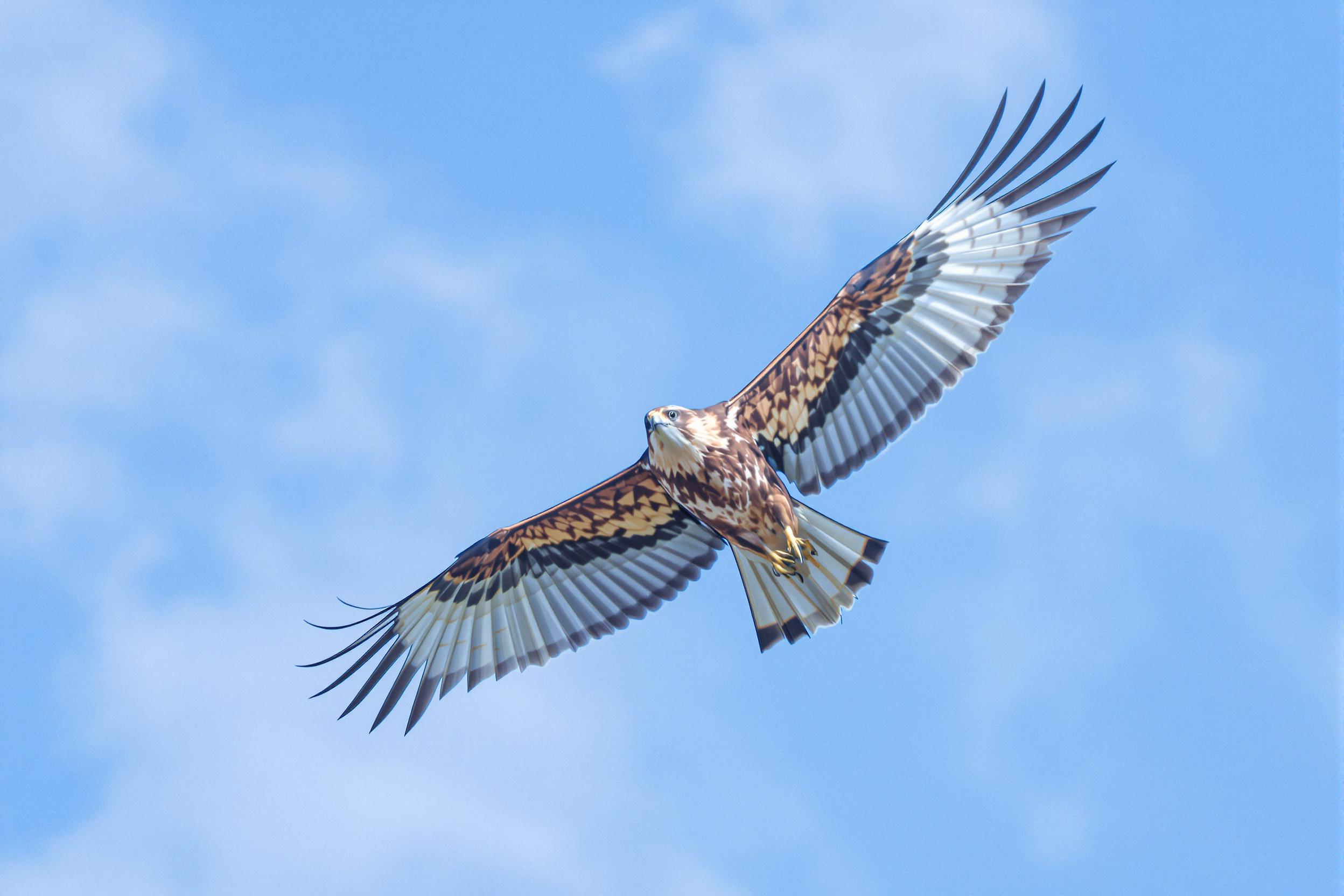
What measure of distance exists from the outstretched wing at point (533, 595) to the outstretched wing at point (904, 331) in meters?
1.33

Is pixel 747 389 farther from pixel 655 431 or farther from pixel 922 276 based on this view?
pixel 922 276

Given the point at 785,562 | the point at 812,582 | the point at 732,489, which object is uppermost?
the point at 732,489

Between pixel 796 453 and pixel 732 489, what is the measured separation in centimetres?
99

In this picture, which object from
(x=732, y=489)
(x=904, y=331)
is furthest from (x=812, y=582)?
(x=904, y=331)

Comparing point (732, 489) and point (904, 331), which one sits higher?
point (904, 331)

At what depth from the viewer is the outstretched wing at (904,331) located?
12.3 meters

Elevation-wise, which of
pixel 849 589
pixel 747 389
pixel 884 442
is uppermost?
pixel 747 389

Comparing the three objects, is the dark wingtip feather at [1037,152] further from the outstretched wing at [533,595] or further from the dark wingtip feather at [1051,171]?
the outstretched wing at [533,595]

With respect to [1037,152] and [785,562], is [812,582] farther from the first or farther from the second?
[1037,152]

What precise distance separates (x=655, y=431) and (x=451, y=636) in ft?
10.3

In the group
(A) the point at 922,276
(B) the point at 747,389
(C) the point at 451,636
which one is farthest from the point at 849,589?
(C) the point at 451,636

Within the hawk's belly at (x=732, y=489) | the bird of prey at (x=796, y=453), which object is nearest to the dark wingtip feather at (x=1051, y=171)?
the bird of prey at (x=796, y=453)

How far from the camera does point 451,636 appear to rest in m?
13.5

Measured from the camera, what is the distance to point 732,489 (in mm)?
11984
